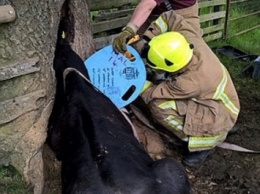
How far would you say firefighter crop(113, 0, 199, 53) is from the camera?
13.9 ft

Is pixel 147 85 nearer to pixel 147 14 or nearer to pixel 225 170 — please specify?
pixel 147 14

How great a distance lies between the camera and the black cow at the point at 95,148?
290 centimetres

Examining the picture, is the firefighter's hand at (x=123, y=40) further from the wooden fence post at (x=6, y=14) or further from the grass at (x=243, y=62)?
the grass at (x=243, y=62)

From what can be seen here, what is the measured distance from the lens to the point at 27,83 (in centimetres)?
334

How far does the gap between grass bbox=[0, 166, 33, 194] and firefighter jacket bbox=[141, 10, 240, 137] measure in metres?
1.52

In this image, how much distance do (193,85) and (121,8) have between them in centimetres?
318

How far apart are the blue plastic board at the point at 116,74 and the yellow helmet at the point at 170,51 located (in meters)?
0.14

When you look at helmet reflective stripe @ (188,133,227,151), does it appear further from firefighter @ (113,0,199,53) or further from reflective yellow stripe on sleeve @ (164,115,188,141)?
firefighter @ (113,0,199,53)

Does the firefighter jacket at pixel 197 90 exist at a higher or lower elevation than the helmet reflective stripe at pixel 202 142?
higher

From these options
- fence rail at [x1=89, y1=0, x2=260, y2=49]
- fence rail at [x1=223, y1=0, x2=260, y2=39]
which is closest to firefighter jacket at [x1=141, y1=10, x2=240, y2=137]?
fence rail at [x1=89, y1=0, x2=260, y2=49]

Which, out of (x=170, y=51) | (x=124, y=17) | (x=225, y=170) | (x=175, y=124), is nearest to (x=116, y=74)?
(x=170, y=51)

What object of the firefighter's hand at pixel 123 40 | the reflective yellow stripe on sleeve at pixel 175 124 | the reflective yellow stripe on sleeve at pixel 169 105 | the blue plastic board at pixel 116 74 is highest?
the firefighter's hand at pixel 123 40

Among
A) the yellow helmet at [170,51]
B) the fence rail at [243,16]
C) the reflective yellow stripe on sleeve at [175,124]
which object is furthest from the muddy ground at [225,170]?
the fence rail at [243,16]

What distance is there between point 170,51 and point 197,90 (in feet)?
1.35
